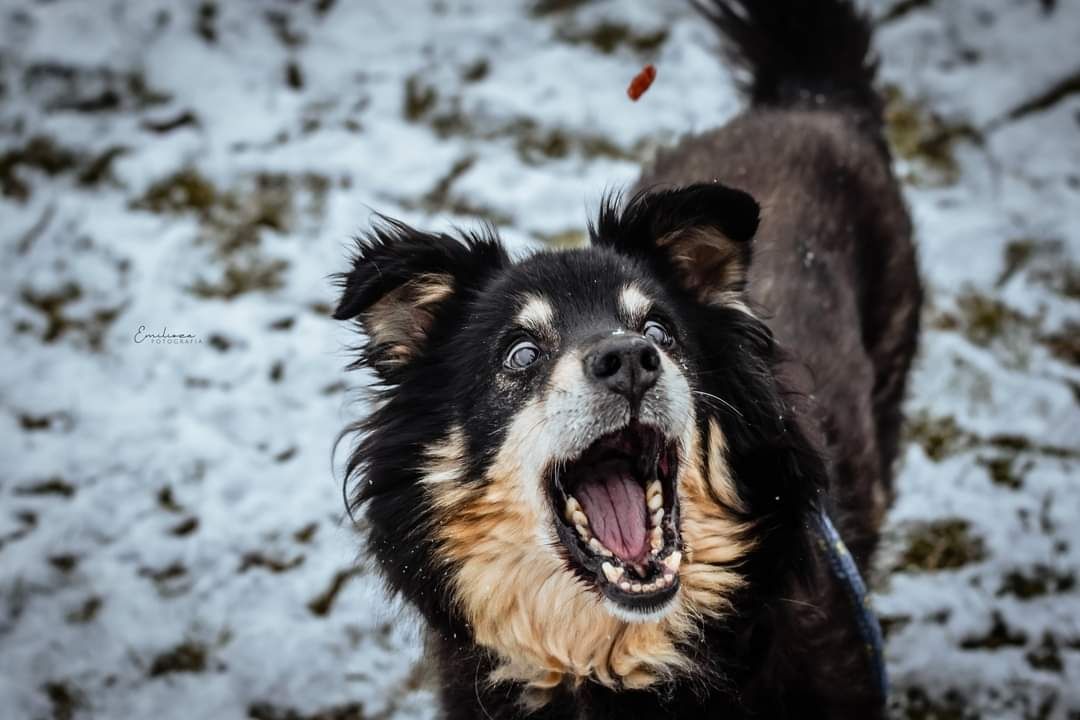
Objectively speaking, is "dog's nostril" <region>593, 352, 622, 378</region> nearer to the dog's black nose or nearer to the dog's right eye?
the dog's black nose

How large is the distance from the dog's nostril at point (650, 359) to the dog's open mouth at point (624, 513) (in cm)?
16

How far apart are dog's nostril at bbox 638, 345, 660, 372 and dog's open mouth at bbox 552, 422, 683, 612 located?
16cm

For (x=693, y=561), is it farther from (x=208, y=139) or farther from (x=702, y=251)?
(x=208, y=139)

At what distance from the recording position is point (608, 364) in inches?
91.1

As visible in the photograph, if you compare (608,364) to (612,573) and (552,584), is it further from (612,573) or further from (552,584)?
(552,584)

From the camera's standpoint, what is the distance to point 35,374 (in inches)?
187

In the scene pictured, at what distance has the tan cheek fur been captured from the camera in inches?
96.4

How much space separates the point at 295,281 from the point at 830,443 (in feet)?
10.3

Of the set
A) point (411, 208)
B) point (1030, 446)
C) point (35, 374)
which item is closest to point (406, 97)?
point (411, 208)

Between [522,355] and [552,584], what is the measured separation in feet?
2.08

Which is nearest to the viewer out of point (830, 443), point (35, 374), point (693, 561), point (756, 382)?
point (693, 561)
